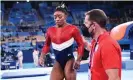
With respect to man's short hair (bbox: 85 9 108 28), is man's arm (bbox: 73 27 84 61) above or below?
below

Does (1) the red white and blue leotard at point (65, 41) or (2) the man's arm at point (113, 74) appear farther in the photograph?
(1) the red white and blue leotard at point (65, 41)

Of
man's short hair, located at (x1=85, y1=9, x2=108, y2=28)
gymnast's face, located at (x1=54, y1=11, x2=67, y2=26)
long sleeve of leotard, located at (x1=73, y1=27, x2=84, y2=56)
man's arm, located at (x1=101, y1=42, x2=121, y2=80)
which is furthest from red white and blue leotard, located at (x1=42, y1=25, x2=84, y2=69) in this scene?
man's arm, located at (x1=101, y1=42, x2=121, y2=80)

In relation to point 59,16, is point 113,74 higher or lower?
lower

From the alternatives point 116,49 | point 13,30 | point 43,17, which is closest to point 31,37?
point 13,30

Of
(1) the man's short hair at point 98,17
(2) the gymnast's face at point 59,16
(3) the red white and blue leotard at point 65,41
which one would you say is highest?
(1) the man's short hair at point 98,17

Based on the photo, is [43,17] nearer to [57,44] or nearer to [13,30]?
[13,30]


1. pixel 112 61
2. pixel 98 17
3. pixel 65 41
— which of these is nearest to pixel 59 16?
pixel 65 41

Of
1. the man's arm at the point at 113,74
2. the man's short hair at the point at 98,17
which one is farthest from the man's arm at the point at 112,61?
the man's short hair at the point at 98,17

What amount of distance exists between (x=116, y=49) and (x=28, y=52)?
15650 mm

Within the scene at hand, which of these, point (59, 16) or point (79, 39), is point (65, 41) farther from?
point (59, 16)

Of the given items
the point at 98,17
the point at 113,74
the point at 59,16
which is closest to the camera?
the point at 113,74

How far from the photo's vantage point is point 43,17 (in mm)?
22453

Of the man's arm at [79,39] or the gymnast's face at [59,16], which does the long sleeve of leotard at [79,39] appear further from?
the gymnast's face at [59,16]

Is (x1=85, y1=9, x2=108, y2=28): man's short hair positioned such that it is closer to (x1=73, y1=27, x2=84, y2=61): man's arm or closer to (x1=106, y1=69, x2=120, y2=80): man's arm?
(x1=106, y1=69, x2=120, y2=80): man's arm
